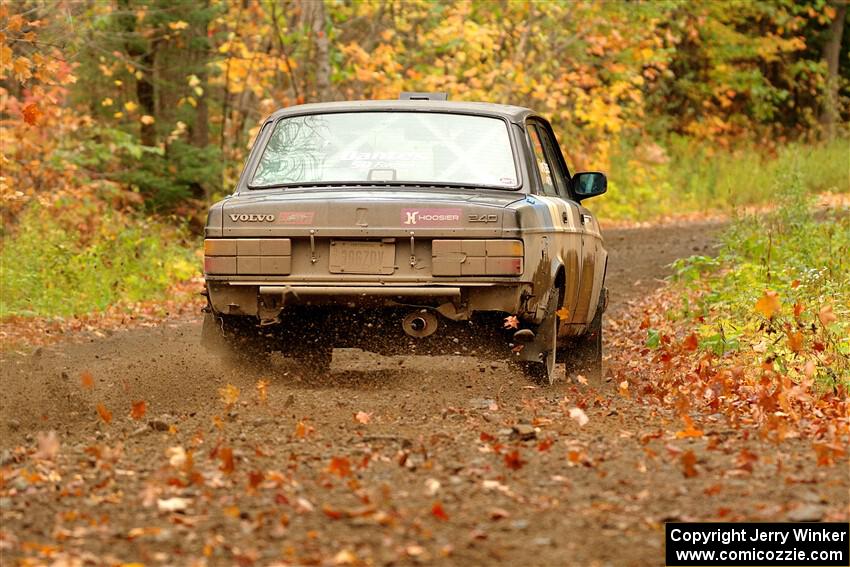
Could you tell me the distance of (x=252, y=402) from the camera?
739 cm

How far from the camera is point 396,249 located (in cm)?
734

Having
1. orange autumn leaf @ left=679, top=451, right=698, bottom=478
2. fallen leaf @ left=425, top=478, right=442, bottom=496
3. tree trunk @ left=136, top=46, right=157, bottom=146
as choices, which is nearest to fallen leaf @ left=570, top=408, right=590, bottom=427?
orange autumn leaf @ left=679, top=451, right=698, bottom=478

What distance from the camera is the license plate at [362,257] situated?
734 cm

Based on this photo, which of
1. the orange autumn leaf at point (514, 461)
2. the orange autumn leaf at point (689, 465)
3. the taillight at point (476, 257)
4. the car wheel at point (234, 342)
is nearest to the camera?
the orange autumn leaf at point (689, 465)

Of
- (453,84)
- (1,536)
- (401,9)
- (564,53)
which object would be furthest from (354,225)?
(564,53)

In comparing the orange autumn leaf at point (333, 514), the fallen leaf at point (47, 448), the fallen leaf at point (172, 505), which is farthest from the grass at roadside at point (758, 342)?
the fallen leaf at point (47, 448)

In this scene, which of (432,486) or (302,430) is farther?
(302,430)

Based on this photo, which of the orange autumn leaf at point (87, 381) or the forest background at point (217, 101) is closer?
the orange autumn leaf at point (87, 381)

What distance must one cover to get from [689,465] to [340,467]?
137cm

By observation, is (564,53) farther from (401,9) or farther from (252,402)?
(252,402)

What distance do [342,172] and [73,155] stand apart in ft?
33.9

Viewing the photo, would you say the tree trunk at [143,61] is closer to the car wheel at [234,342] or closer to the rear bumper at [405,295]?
the car wheel at [234,342]

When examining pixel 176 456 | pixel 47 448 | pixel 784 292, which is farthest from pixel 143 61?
pixel 176 456

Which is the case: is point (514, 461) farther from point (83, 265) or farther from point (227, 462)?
point (83, 265)
